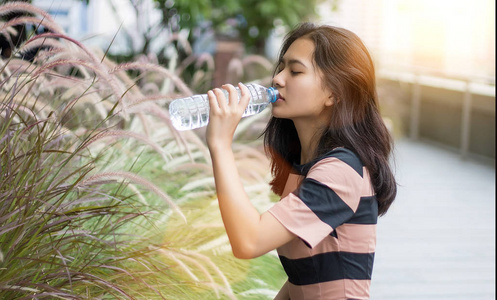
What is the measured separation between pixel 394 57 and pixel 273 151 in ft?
49.4

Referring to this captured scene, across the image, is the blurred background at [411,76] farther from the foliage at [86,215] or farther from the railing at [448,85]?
the foliage at [86,215]

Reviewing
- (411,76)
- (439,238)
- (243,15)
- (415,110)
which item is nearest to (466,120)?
(415,110)

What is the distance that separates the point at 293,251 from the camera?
5.86 feet

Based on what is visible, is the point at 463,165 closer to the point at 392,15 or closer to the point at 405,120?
the point at 405,120

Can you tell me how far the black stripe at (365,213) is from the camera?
177 cm

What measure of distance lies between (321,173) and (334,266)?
24 centimetres

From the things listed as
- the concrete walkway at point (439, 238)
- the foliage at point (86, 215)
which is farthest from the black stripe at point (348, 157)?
the concrete walkway at point (439, 238)

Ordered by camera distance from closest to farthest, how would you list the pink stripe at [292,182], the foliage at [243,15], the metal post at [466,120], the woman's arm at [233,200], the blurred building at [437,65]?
the woman's arm at [233,200]
the pink stripe at [292,182]
the foliage at [243,15]
the metal post at [466,120]
the blurred building at [437,65]

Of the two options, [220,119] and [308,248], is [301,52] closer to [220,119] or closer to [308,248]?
[220,119]

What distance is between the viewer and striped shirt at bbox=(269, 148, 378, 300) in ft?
5.39

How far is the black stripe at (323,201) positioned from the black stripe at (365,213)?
3.5 inches

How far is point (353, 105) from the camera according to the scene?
1.91 meters

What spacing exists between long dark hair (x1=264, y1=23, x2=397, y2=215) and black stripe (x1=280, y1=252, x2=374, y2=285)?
0.20 metres

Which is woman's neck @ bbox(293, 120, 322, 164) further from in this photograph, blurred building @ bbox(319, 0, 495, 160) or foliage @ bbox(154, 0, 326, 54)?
blurred building @ bbox(319, 0, 495, 160)
